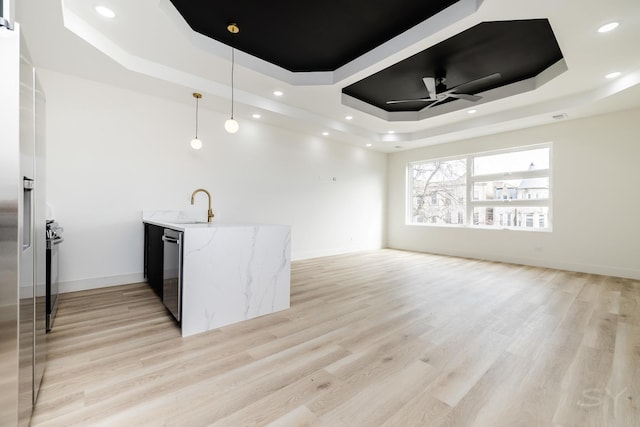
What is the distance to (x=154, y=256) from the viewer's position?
3.33 meters

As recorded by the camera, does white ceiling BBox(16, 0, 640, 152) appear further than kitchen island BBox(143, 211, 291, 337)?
Yes

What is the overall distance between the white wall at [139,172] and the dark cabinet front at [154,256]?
0.27 meters

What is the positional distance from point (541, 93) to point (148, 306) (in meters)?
6.14

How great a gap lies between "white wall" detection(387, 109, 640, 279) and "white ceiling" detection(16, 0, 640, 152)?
0.38 meters

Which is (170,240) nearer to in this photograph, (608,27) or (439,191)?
(608,27)

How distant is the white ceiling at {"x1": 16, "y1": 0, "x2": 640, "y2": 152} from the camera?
2.52 metres

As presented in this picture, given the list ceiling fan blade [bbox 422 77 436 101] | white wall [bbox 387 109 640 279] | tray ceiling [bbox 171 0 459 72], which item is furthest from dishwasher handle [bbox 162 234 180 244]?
white wall [bbox 387 109 640 279]

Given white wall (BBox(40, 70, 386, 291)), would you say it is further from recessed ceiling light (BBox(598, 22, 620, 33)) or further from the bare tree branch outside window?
recessed ceiling light (BBox(598, 22, 620, 33))

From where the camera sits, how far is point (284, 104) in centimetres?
473

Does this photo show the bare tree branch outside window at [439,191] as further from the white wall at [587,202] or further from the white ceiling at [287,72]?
the white ceiling at [287,72]

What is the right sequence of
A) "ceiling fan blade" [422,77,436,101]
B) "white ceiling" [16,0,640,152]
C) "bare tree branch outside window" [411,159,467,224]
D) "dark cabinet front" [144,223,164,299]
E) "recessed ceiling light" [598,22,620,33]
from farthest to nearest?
"bare tree branch outside window" [411,159,467,224] → "ceiling fan blade" [422,77,436,101] → "dark cabinet front" [144,223,164,299] → "recessed ceiling light" [598,22,620,33] → "white ceiling" [16,0,640,152]

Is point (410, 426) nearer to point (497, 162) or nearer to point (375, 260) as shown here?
point (375, 260)

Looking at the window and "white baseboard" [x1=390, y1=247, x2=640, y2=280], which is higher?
the window

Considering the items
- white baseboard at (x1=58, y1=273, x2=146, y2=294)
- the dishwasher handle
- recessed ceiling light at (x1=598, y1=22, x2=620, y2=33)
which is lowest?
white baseboard at (x1=58, y1=273, x2=146, y2=294)
